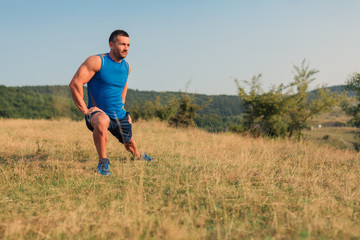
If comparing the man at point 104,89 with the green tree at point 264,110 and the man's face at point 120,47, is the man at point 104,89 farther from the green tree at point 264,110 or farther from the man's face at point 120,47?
the green tree at point 264,110

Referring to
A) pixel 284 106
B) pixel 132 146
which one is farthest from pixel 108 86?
pixel 284 106

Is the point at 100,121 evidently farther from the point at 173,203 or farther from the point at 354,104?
the point at 354,104

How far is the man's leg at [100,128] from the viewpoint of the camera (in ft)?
13.0

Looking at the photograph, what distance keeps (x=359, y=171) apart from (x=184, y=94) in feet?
54.2

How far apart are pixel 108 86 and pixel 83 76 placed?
0.44 m

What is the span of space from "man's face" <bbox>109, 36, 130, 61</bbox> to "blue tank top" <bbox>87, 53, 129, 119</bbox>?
5.1 inches

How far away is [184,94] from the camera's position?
68.6 ft

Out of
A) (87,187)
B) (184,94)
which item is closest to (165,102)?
(184,94)

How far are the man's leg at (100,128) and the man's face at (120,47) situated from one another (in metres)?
0.95

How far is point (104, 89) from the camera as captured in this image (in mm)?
4188

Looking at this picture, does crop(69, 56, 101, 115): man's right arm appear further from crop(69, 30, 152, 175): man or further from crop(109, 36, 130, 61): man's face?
crop(109, 36, 130, 61): man's face

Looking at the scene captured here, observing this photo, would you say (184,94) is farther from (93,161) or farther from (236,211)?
(236,211)

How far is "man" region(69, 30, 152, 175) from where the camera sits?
12.9ft

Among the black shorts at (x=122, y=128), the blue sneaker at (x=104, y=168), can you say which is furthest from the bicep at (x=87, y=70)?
the blue sneaker at (x=104, y=168)
